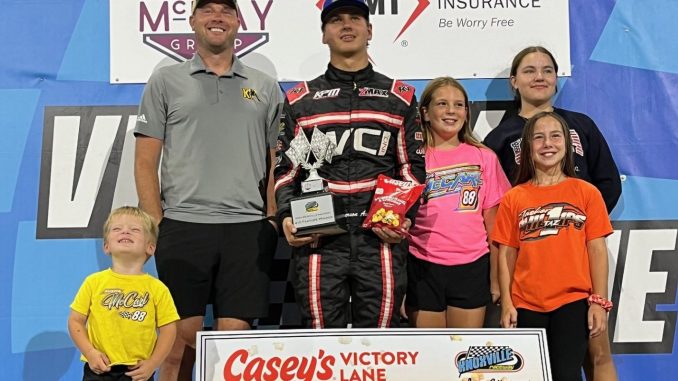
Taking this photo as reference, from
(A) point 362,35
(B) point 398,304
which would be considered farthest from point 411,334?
(A) point 362,35

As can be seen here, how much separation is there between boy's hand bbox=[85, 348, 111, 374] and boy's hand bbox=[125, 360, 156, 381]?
0.09 m

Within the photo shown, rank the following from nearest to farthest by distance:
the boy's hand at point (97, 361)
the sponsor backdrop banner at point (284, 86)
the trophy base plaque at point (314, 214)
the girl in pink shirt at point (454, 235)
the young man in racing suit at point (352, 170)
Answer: the boy's hand at point (97, 361)
the trophy base plaque at point (314, 214)
the young man in racing suit at point (352, 170)
the girl in pink shirt at point (454, 235)
the sponsor backdrop banner at point (284, 86)

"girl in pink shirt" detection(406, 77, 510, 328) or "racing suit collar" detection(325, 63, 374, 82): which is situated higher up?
"racing suit collar" detection(325, 63, 374, 82)

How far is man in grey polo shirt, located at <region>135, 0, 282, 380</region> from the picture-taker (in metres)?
3.17

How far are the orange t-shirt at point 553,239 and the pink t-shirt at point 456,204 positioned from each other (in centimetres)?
19

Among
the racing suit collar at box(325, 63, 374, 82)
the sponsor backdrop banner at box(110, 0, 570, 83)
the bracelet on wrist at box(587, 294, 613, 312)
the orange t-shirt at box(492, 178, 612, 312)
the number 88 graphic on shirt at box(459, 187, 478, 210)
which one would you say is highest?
the sponsor backdrop banner at box(110, 0, 570, 83)

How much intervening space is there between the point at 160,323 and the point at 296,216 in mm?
668

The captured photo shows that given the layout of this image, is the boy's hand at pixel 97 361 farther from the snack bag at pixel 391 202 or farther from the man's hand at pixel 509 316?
the man's hand at pixel 509 316

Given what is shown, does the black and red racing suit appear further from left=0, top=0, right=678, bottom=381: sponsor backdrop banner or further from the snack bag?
left=0, top=0, right=678, bottom=381: sponsor backdrop banner

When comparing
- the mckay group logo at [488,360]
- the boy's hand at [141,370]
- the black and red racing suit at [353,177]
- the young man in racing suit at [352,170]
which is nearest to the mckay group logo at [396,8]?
the young man in racing suit at [352,170]

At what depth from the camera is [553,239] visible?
306cm

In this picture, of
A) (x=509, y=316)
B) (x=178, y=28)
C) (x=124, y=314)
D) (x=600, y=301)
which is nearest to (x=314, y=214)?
(x=124, y=314)

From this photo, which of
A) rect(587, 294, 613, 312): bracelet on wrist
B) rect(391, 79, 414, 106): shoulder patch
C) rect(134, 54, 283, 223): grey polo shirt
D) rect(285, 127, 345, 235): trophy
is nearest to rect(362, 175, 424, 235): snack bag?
rect(285, 127, 345, 235): trophy

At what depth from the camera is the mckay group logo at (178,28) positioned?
12.9 ft
